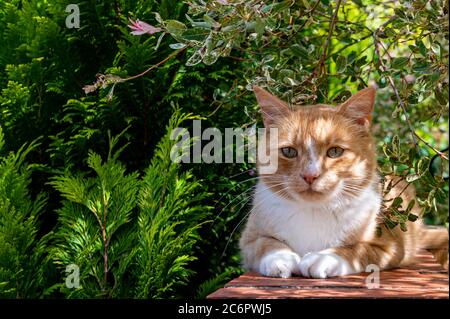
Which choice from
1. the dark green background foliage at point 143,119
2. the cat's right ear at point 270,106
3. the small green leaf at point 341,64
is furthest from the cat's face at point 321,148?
the small green leaf at point 341,64

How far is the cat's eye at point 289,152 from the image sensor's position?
2.50 m

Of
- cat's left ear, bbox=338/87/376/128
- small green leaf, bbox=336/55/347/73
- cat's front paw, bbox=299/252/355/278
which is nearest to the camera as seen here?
cat's front paw, bbox=299/252/355/278

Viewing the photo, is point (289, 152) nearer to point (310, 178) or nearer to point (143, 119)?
point (310, 178)

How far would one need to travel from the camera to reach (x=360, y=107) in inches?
100

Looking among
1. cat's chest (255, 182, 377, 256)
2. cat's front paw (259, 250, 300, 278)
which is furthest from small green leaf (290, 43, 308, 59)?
cat's front paw (259, 250, 300, 278)

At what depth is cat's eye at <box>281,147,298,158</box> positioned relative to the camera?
2502 millimetres

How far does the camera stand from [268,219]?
8.47 feet

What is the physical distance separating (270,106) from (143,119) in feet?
2.38

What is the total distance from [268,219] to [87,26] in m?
1.29

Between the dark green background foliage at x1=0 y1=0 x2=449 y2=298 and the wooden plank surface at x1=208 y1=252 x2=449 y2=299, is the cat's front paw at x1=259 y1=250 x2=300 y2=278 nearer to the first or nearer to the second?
the wooden plank surface at x1=208 y1=252 x2=449 y2=299

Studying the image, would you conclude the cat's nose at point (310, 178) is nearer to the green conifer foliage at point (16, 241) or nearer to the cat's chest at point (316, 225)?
the cat's chest at point (316, 225)
